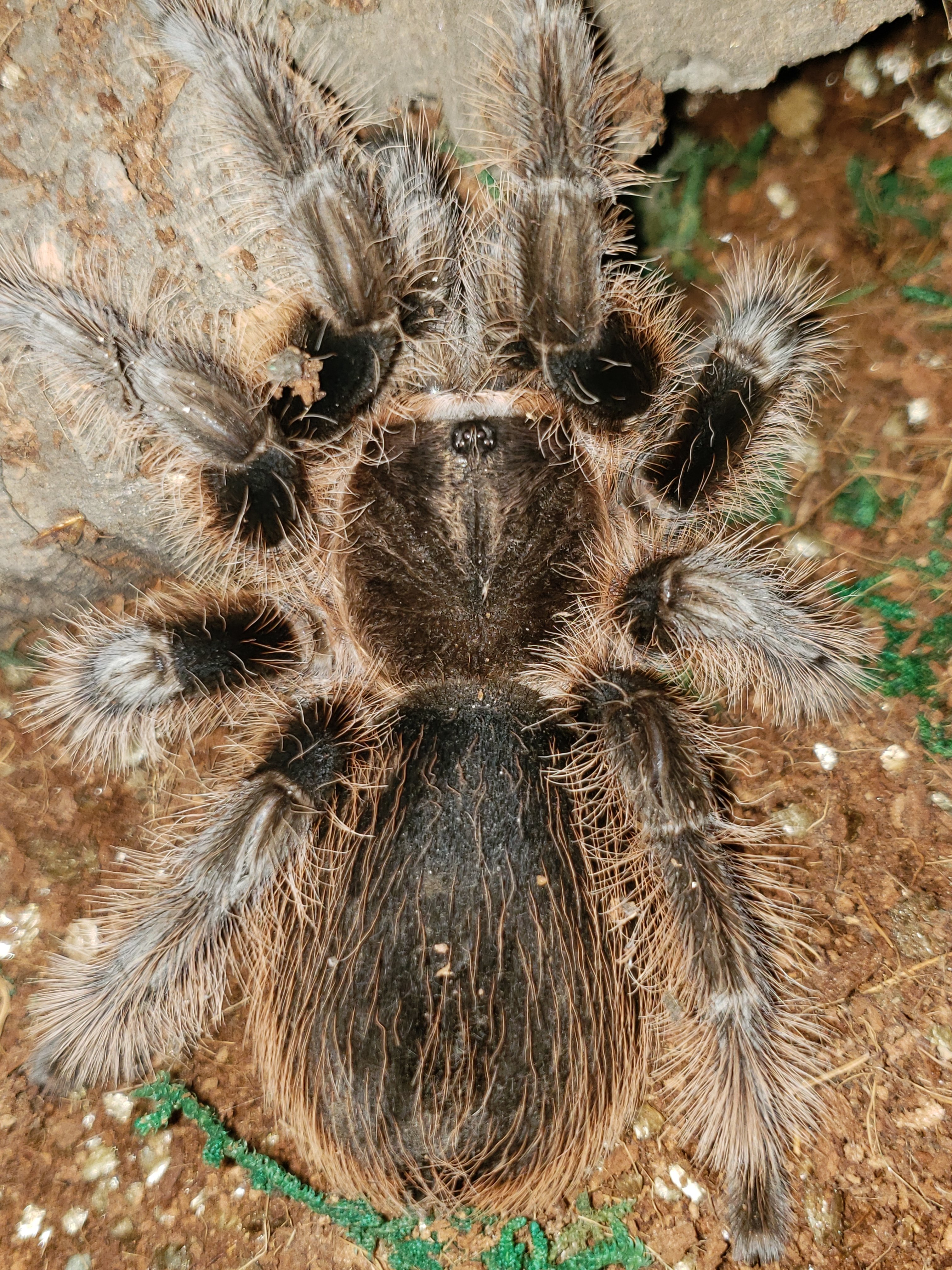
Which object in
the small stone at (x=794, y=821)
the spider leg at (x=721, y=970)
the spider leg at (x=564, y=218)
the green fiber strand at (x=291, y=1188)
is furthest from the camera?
the small stone at (x=794, y=821)

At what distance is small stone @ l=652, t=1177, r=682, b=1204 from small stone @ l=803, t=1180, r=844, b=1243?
1.16 feet

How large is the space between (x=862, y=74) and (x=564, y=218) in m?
1.26

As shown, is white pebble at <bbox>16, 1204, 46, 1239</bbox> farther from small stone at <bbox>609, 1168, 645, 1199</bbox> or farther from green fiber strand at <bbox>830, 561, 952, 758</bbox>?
green fiber strand at <bbox>830, 561, 952, 758</bbox>

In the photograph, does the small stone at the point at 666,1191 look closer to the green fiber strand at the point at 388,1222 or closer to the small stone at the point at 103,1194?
the green fiber strand at the point at 388,1222

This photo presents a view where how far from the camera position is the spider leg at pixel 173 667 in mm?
2393

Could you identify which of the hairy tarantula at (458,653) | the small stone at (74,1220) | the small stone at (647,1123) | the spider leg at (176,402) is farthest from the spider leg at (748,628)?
the small stone at (74,1220)

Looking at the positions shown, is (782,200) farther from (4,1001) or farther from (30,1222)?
(30,1222)

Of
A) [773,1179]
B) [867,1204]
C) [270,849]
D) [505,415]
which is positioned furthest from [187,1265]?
[505,415]

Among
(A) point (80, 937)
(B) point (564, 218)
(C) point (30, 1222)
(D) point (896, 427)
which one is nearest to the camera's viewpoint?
(B) point (564, 218)

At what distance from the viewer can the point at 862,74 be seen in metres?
2.49

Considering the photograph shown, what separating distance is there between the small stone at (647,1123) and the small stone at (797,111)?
9.75ft

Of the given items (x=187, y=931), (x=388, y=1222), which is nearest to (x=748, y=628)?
(x=187, y=931)

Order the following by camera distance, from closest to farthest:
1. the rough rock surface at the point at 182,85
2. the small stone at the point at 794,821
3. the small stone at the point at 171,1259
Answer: the rough rock surface at the point at 182,85
the small stone at the point at 171,1259
the small stone at the point at 794,821

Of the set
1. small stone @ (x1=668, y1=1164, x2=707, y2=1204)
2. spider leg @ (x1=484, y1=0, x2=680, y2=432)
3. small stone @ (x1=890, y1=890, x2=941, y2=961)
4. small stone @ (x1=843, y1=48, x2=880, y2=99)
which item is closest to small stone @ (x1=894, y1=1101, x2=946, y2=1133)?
small stone @ (x1=890, y1=890, x2=941, y2=961)
